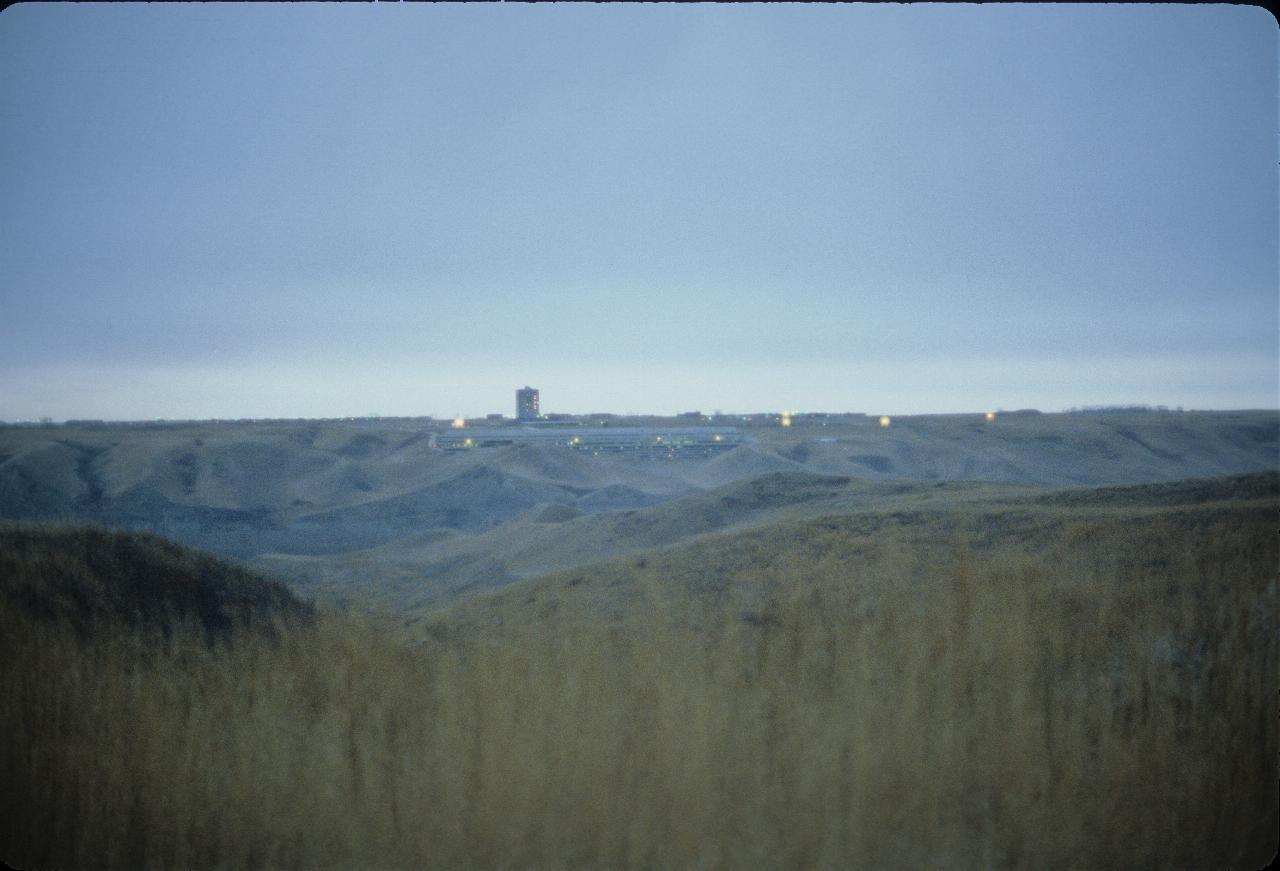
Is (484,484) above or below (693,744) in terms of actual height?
below

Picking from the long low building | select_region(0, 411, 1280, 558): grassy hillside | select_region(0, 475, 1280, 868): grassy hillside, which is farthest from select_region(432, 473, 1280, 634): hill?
the long low building

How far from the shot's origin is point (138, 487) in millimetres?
32500

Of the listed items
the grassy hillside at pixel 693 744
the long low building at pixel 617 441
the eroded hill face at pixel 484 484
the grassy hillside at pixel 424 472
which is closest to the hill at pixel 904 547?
the grassy hillside at pixel 693 744

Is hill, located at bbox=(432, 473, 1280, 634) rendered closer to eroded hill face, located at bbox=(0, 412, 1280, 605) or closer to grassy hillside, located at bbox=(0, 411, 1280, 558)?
eroded hill face, located at bbox=(0, 412, 1280, 605)

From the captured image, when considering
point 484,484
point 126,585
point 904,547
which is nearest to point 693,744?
point 904,547

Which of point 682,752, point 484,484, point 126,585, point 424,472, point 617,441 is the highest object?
point 617,441

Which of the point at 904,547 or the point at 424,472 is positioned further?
the point at 424,472

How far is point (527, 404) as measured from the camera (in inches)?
3499

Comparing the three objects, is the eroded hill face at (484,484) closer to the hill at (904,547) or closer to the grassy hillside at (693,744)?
the hill at (904,547)

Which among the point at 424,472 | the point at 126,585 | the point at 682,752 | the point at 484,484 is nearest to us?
the point at 682,752

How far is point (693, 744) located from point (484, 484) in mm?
32289

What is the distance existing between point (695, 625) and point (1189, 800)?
3.91 metres

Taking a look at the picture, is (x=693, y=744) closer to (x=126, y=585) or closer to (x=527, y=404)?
(x=126, y=585)

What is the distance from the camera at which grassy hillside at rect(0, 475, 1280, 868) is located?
3.44m
